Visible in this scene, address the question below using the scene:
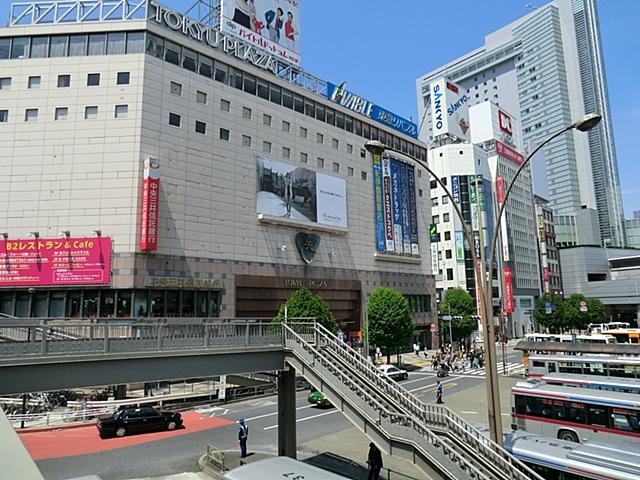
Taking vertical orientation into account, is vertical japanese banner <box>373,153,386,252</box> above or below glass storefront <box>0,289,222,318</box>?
above

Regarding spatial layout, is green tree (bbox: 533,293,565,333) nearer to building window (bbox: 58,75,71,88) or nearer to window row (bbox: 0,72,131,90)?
window row (bbox: 0,72,131,90)

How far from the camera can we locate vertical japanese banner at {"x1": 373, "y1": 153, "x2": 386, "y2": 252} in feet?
196

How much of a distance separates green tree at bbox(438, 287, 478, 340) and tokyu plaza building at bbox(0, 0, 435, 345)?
84.2ft

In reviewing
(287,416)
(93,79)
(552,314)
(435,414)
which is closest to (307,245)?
(93,79)

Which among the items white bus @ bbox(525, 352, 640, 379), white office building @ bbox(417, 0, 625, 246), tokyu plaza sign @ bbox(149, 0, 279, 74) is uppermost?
white office building @ bbox(417, 0, 625, 246)

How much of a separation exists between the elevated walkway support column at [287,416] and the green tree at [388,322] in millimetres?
31301

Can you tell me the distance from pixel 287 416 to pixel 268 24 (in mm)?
47663

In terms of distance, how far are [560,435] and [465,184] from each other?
247 feet

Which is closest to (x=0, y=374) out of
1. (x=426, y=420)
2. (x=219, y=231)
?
(x=426, y=420)

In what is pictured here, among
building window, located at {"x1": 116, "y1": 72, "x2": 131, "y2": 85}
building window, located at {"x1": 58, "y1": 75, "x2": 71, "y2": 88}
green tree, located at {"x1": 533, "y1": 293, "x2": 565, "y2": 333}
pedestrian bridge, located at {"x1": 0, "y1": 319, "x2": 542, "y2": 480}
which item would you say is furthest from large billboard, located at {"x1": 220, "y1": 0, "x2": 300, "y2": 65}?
green tree, located at {"x1": 533, "y1": 293, "x2": 565, "y2": 333}

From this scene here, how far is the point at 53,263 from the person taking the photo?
36.6 m

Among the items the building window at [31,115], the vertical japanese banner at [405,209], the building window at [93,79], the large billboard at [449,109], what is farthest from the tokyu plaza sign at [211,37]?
the large billboard at [449,109]

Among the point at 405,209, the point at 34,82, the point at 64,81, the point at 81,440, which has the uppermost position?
the point at 64,81

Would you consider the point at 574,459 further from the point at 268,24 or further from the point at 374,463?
the point at 268,24
